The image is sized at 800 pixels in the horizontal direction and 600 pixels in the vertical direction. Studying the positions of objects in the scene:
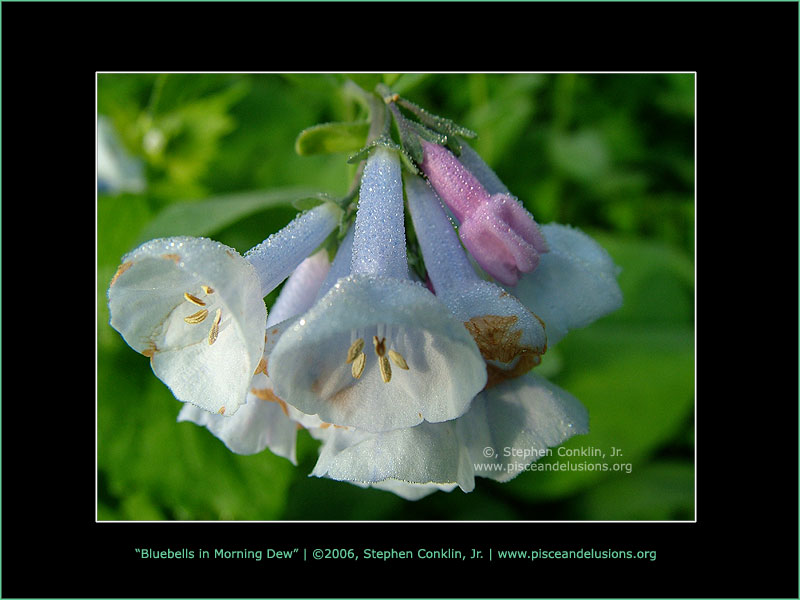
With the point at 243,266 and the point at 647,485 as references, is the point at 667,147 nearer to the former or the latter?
the point at 647,485

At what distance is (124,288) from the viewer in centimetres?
123

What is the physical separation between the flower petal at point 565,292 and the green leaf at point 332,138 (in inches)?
21.5

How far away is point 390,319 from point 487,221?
0.40m

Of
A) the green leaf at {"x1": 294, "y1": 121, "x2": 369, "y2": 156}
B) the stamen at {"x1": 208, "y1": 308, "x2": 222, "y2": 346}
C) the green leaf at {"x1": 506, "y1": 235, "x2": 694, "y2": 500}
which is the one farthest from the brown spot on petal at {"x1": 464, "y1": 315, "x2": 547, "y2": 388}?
the green leaf at {"x1": 506, "y1": 235, "x2": 694, "y2": 500}

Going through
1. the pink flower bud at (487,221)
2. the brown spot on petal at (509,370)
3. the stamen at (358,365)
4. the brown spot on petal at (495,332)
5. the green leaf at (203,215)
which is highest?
the green leaf at (203,215)

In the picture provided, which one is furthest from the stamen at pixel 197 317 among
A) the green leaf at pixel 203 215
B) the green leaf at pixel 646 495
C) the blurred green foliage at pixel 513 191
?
the green leaf at pixel 646 495

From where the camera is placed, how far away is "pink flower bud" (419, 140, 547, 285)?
1.33 metres

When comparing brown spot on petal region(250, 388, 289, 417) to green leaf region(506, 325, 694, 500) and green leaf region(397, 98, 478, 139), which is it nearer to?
green leaf region(397, 98, 478, 139)

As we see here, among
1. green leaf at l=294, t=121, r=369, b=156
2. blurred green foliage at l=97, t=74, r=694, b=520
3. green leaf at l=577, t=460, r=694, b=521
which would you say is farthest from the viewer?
green leaf at l=577, t=460, r=694, b=521

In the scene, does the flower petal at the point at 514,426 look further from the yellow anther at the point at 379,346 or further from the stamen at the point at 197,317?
the stamen at the point at 197,317

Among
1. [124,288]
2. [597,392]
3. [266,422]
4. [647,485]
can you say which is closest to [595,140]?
[597,392]

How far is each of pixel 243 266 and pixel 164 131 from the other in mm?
2734

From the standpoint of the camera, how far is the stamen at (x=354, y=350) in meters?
1.19

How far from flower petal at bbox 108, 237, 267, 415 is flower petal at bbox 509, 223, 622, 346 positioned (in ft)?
1.89
